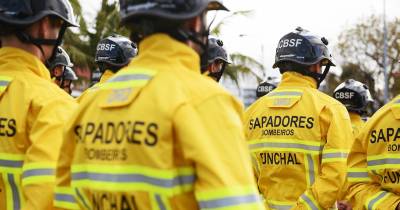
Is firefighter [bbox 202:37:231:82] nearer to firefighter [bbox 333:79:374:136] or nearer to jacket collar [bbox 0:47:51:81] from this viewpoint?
jacket collar [bbox 0:47:51:81]

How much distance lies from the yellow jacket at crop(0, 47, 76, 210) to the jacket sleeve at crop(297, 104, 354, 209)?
273 cm

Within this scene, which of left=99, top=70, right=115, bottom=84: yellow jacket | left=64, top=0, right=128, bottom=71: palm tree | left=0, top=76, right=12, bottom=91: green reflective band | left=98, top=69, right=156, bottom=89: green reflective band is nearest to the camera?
left=98, top=69, right=156, bottom=89: green reflective band

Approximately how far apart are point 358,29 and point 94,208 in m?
42.3

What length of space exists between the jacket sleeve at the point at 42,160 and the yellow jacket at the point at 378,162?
236 cm

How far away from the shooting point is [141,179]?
3064 mm

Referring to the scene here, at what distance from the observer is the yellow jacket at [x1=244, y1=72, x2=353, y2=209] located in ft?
20.4

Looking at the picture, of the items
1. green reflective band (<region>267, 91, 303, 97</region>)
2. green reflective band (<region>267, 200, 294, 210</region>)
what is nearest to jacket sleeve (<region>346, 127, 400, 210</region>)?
green reflective band (<region>267, 200, 294, 210</region>)

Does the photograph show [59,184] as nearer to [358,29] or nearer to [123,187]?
[123,187]

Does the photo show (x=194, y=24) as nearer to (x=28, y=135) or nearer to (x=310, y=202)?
(x=28, y=135)

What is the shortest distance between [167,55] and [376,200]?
2627mm

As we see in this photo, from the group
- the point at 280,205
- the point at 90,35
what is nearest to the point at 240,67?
the point at 90,35

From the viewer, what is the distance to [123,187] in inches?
123

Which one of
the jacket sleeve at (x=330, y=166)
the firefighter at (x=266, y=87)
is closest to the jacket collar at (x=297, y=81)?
the jacket sleeve at (x=330, y=166)

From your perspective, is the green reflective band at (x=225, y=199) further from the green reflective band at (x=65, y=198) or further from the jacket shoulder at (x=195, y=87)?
the green reflective band at (x=65, y=198)
